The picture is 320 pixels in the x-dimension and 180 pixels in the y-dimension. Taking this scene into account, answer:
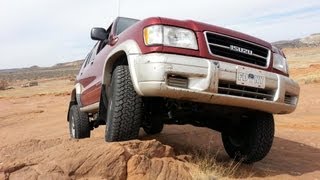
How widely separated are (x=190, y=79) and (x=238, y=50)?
771 mm

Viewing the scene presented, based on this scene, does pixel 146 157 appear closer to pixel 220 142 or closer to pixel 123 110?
pixel 123 110

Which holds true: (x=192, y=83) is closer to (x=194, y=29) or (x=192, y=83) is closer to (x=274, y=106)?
(x=194, y=29)

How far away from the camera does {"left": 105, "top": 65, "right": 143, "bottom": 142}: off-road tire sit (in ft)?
15.8

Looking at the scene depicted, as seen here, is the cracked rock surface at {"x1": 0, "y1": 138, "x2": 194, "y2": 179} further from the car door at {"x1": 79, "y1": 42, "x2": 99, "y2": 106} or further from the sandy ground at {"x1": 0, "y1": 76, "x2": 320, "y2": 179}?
the car door at {"x1": 79, "y1": 42, "x2": 99, "y2": 106}

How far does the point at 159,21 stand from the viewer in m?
4.64

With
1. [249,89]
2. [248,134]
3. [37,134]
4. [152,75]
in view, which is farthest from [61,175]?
[37,134]

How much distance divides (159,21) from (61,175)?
5.68 feet

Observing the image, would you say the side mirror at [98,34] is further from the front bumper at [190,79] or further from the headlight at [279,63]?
the headlight at [279,63]

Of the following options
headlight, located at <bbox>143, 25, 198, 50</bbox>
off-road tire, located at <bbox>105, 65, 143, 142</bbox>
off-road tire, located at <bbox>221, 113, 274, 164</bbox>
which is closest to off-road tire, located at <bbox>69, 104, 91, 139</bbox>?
off-road tire, located at <bbox>221, 113, 274, 164</bbox>

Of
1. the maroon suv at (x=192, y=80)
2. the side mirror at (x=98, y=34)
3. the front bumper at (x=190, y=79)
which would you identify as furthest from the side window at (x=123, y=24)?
the front bumper at (x=190, y=79)

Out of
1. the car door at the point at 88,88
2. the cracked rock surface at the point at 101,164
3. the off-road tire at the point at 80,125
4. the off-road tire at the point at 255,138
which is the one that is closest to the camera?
the cracked rock surface at the point at 101,164

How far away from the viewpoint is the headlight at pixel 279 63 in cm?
535

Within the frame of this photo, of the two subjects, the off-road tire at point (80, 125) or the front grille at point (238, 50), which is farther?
the off-road tire at point (80, 125)

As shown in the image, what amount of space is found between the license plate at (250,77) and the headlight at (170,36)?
54 cm
